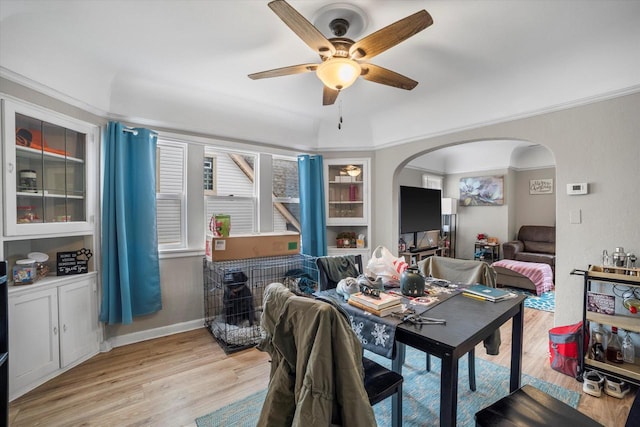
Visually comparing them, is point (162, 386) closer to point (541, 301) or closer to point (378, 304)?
point (378, 304)

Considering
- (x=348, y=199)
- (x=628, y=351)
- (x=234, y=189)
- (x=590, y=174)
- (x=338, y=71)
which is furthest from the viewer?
(x=348, y=199)

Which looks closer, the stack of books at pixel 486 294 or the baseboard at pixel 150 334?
the stack of books at pixel 486 294

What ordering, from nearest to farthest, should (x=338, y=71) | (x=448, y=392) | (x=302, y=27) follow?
(x=448, y=392) → (x=302, y=27) → (x=338, y=71)

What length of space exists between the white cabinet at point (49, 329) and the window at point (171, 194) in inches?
30.1

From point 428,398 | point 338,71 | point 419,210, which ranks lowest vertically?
point 428,398

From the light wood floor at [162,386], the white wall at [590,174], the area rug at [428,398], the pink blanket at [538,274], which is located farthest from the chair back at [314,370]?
the pink blanket at [538,274]

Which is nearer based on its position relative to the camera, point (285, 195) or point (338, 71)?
point (338, 71)

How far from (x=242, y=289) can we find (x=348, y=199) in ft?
6.39

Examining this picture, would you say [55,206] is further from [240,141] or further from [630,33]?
[630,33]

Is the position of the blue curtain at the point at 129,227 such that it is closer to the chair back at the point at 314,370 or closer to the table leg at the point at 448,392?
the chair back at the point at 314,370

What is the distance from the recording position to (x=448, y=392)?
1.24m

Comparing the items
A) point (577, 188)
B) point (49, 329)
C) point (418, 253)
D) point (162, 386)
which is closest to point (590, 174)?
point (577, 188)

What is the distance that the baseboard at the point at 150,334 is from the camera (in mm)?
2758

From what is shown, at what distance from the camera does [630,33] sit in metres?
2.00
